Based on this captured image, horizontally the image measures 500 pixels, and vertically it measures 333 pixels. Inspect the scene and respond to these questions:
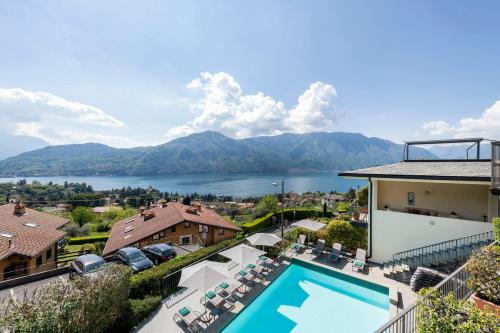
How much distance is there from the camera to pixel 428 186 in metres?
13.5

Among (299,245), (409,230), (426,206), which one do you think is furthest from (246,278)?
(426,206)

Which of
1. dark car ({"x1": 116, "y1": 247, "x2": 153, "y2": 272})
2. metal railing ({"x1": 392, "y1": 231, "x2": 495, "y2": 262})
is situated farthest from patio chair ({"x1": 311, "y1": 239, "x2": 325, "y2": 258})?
dark car ({"x1": 116, "y1": 247, "x2": 153, "y2": 272})

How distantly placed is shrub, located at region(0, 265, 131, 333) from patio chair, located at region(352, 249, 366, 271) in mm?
11145

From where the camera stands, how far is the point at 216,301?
9469 millimetres

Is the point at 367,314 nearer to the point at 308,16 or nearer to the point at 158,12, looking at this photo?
the point at 308,16

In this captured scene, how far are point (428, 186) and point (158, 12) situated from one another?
19195 millimetres

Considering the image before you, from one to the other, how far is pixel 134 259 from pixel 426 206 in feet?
58.2

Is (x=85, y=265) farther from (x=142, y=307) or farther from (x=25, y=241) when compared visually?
(x=25, y=241)

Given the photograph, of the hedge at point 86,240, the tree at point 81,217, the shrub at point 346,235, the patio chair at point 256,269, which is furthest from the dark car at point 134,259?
the tree at point 81,217

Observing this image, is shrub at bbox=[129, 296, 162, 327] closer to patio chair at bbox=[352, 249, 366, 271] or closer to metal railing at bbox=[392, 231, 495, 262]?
patio chair at bbox=[352, 249, 366, 271]

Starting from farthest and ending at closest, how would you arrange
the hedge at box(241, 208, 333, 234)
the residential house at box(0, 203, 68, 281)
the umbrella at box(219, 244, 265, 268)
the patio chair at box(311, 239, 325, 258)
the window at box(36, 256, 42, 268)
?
the hedge at box(241, 208, 333, 234)
the window at box(36, 256, 42, 268)
the residential house at box(0, 203, 68, 281)
the patio chair at box(311, 239, 325, 258)
the umbrella at box(219, 244, 265, 268)

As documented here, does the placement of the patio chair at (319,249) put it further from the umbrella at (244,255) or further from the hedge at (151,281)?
the hedge at (151,281)

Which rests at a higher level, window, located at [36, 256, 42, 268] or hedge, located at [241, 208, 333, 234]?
hedge, located at [241, 208, 333, 234]

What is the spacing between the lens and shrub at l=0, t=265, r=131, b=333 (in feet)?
17.1
